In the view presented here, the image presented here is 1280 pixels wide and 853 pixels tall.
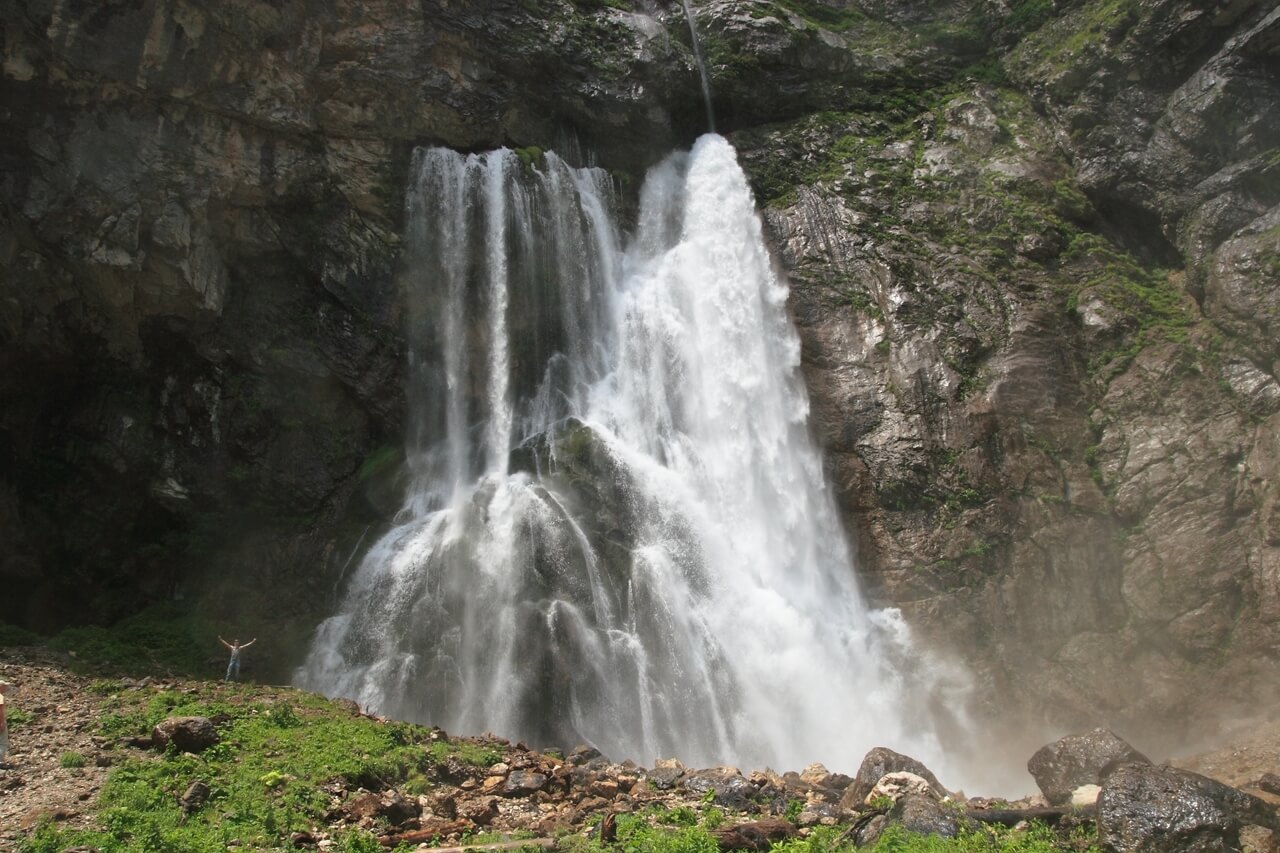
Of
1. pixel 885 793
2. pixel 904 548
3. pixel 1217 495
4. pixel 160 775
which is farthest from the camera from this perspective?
pixel 904 548

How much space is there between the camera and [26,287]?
18047mm

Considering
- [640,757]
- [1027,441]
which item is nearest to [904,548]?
[1027,441]

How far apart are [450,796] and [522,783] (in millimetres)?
1043

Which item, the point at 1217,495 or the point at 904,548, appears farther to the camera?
the point at 904,548

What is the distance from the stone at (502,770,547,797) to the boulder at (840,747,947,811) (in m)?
3.92

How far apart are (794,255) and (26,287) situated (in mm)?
18020

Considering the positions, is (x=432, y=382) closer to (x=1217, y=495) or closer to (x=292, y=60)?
(x=292, y=60)

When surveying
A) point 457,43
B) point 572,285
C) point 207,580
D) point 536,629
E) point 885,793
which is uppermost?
point 457,43

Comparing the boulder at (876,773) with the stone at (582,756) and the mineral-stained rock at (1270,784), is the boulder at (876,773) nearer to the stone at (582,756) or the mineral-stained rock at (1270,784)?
the stone at (582,756)

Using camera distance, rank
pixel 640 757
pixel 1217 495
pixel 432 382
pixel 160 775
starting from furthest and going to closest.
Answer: pixel 432 382 < pixel 1217 495 < pixel 640 757 < pixel 160 775

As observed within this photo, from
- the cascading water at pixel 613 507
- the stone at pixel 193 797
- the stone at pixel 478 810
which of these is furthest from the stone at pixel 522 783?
the cascading water at pixel 613 507

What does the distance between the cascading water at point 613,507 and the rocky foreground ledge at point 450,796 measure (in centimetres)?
354

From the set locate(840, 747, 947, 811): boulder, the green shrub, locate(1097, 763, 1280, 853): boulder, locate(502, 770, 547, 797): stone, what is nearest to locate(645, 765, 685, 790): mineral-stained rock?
locate(502, 770, 547, 797): stone

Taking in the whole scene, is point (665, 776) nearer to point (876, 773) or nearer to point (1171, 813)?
point (876, 773)
